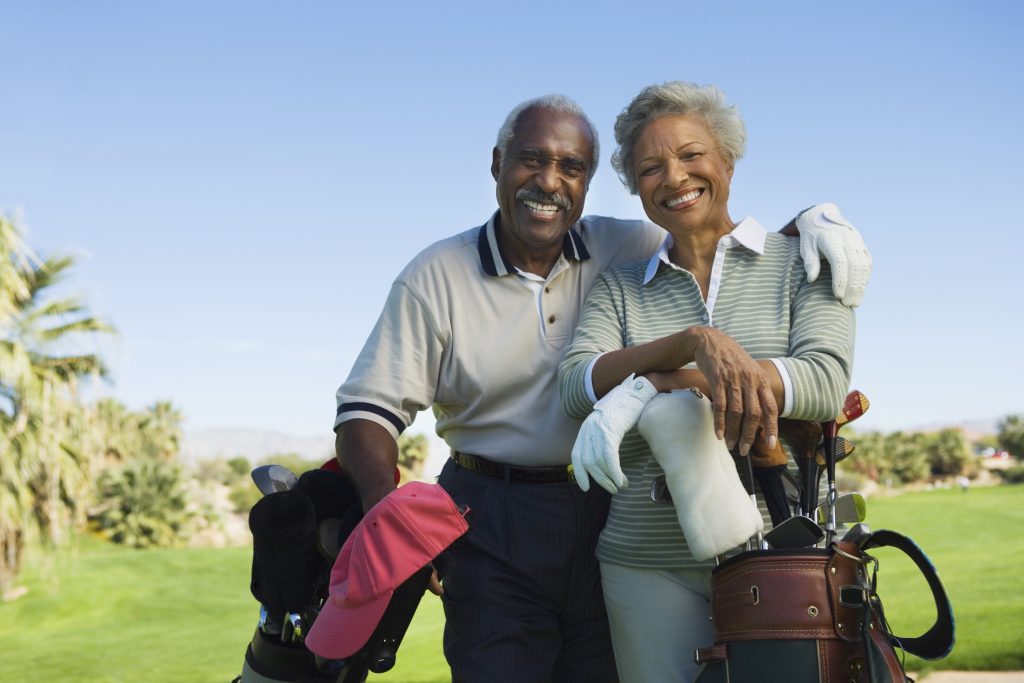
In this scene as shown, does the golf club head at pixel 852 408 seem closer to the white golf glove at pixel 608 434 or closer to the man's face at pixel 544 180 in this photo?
the white golf glove at pixel 608 434

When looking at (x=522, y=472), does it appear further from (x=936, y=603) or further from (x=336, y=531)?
(x=936, y=603)

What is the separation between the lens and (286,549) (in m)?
2.72

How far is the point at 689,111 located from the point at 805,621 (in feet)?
4.24

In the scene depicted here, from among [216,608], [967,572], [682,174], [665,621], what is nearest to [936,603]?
[665,621]

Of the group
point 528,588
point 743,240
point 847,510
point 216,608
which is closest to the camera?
point 847,510

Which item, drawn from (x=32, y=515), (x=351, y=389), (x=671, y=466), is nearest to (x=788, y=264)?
(x=671, y=466)

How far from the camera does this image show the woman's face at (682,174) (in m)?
2.55

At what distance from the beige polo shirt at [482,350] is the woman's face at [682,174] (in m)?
0.58

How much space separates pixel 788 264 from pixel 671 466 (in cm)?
68

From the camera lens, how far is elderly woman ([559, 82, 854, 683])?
82.7 inches

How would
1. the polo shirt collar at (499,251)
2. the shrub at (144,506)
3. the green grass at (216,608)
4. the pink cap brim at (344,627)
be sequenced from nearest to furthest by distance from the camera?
the pink cap brim at (344,627)
the polo shirt collar at (499,251)
the green grass at (216,608)
the shrub at (144,506)

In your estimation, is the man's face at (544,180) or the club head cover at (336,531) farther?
the man's face at (544,180)

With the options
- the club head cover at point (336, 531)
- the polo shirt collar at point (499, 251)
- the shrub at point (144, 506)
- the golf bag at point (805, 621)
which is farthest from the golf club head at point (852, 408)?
the shrub at point (144, 506)

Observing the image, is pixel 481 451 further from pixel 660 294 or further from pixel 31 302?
pixel 31 302
